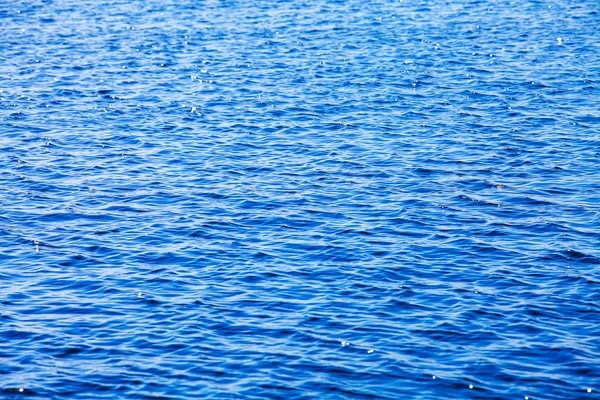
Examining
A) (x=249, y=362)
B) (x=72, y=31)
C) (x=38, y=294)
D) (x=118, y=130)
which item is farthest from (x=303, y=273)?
(x=72, y=31)

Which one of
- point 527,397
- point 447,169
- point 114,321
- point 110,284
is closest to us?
point 527,397

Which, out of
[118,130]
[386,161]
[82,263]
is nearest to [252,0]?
[118,130]

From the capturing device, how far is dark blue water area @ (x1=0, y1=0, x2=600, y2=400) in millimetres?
26422

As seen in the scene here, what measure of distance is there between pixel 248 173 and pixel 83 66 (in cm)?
2312

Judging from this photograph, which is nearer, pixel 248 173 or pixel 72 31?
pixel 248 173

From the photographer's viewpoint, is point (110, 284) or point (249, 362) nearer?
point (249, 362)

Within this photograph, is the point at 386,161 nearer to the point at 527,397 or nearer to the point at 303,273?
the point at 303,273

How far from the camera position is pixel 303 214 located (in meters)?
37.4

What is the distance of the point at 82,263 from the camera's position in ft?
109

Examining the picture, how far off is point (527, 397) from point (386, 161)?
65.7 ft

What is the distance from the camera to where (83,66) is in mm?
60562

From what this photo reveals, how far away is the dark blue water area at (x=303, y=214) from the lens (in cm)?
2642

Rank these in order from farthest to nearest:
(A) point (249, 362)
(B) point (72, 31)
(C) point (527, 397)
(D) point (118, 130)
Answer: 1. (B) point (72, 31)
2. (D) point (118, 130)
3. (A) point (249, 362)
4. (C) point (527, 397)

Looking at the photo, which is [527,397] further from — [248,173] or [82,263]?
[248,173]
